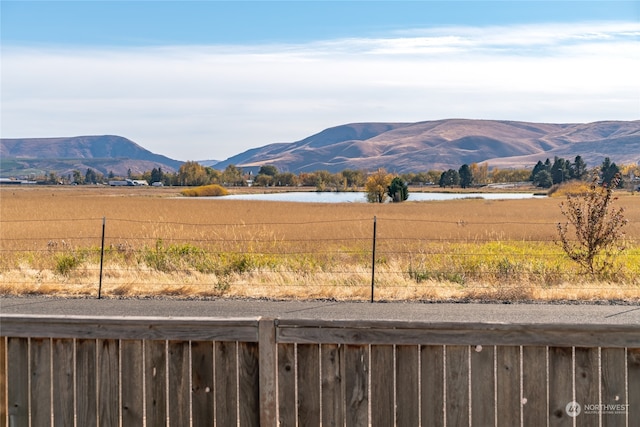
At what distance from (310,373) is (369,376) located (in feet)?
1.13

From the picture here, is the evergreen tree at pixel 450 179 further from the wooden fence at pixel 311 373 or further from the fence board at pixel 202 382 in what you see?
the fence board at pixel 202 382

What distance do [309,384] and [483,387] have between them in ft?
3.28

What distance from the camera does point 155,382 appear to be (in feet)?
15.7

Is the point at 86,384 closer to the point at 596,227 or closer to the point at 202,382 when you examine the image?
the point at 202,382

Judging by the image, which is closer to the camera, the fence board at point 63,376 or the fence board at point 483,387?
the fence board at point 483,387

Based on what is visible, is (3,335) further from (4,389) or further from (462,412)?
(462,412)

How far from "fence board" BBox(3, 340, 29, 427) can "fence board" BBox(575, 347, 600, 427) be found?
10.7 feet

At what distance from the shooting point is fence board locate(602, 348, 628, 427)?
4.47 meters

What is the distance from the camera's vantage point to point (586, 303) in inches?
547

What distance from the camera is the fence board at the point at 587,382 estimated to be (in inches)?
177

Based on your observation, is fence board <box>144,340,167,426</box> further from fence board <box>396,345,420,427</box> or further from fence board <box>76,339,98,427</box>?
fence board <box>396,345,420,427</box>

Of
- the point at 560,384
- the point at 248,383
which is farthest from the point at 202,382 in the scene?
the point at 560,384

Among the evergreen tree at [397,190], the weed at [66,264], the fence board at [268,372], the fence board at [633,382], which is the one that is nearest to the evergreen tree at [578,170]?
the evergreen tree at [397,190]

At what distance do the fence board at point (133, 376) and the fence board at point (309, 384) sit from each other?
97cm
